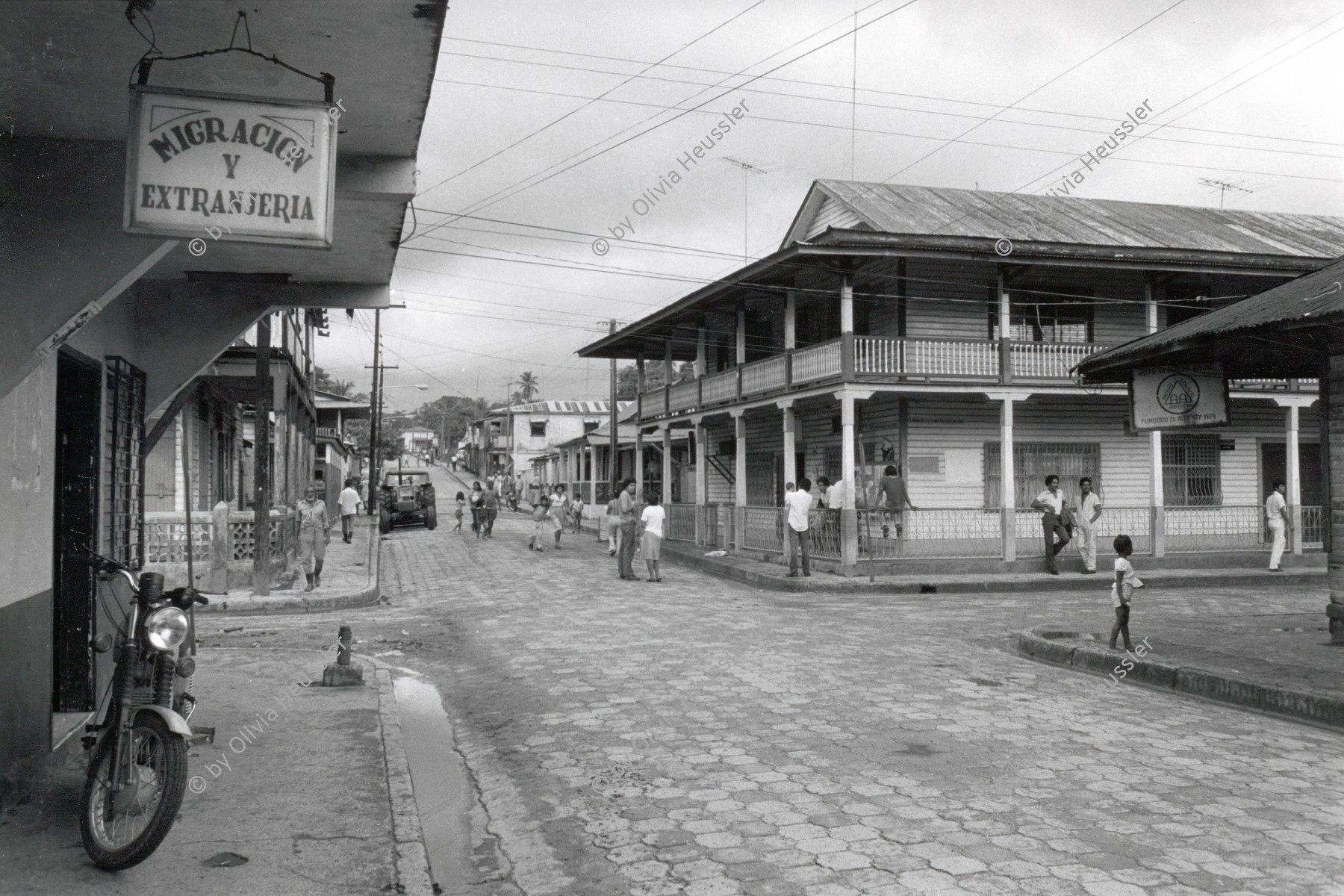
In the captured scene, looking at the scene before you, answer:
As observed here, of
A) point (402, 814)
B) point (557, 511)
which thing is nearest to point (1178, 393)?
point (402, 814)

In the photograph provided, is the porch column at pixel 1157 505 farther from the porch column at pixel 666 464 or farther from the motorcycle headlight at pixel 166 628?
the motorcycle headlight at pixel 166 628

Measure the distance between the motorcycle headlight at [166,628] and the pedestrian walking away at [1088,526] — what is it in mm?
17692

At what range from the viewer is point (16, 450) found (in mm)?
5195

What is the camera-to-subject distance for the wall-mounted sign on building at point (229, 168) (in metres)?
4.17

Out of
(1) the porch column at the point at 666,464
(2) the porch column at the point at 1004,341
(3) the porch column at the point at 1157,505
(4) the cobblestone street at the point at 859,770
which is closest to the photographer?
(4) the cobblestone street at the point at 859,770

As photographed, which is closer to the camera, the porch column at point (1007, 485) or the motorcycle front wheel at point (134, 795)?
the motorcycle front wheel at point (134, 795)

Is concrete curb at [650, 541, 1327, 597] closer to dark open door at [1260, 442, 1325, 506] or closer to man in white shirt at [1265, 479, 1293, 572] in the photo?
man in white shirt at [1265, 479, 1293, 572]

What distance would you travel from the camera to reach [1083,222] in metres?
24.8

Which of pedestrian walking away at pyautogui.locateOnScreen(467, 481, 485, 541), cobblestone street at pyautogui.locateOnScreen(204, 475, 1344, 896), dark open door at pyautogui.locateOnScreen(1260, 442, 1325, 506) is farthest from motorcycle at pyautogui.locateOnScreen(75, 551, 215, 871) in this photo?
pedestrian walking away at pyautogui.locateOnScreen(467, 481, 485, 541)

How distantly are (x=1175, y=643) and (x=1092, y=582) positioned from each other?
360 inches

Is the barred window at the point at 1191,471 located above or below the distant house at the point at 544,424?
below

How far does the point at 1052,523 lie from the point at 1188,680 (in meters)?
11.5

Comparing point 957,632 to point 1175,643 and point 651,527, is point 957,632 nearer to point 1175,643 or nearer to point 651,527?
point 1175,643

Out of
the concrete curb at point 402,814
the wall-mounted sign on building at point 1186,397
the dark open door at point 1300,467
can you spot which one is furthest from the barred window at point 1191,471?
the concrete curb at point 402,814
